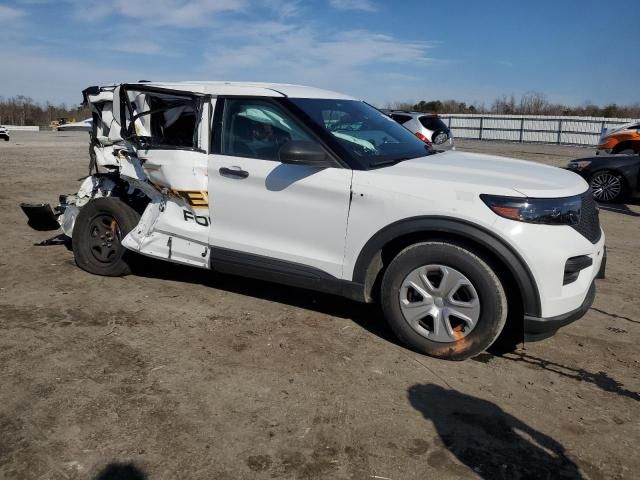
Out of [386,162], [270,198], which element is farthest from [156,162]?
[386,162]

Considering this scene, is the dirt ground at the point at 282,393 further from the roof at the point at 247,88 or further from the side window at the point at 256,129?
the roof at the point at 247,88

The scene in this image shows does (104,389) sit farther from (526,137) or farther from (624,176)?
(526,137)

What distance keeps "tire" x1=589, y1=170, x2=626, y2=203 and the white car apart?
6618 mm

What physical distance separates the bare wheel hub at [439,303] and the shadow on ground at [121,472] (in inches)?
75.2

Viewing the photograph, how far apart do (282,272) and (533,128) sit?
31232 millimetres

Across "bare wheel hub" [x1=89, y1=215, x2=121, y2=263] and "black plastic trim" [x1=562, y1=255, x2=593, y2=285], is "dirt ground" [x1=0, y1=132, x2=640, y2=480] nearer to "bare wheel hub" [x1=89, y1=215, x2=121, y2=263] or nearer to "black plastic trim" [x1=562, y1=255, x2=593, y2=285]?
"bare wheel hub" [x1=89, y1=215, x2=121, y2=263]

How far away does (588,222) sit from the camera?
354cm

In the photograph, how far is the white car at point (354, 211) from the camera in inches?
129

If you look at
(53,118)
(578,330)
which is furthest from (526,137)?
(53,118)

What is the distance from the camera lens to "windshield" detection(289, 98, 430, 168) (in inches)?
152

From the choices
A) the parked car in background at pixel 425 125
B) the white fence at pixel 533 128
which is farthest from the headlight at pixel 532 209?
the white fence at pixel 533 128

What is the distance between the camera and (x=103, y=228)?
5.02m

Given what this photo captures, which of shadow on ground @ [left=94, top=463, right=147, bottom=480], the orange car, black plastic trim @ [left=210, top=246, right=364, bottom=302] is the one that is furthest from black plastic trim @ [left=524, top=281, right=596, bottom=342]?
the orange car

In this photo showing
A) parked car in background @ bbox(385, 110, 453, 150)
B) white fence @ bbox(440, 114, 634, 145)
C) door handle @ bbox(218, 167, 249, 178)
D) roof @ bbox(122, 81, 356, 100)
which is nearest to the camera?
door handle @ bbox(218, 167, 249, 178)
